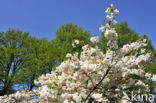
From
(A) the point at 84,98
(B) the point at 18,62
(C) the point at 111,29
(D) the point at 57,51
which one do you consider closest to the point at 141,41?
(C) the point at 111,29

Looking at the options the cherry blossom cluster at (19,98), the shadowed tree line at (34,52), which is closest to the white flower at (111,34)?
the cherry blossom cluster at (19,98)

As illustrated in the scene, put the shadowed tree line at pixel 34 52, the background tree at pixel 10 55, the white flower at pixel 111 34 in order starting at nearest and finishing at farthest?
the white flower at pixel 111 34 → the shadowed tree line at pixel 34 52 → the background tree at pixel 10 55

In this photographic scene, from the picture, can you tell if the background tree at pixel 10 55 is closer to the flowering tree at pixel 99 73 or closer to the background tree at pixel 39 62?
the background tree at pixel 39 62

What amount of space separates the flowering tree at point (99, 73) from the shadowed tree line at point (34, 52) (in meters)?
7.01

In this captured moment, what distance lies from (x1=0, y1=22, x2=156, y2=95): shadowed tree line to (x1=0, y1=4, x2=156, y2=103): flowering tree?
701 centimetres

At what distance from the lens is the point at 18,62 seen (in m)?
16.1

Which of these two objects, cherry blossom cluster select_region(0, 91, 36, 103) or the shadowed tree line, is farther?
the shadowed tree line

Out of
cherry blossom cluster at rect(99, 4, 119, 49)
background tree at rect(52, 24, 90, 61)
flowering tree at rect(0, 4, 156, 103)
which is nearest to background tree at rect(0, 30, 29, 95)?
background tree at rect(52, 24, 90, 61)

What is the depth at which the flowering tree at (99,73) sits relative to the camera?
13.0 ft

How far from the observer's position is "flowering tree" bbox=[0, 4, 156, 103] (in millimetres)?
3967

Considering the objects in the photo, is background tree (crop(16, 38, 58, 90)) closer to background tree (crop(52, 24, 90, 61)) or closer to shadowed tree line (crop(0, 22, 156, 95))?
shadowed tree line (crop(0, 22, 156, 95))

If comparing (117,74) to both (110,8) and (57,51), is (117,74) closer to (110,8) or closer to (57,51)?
(110,8)

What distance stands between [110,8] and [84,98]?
9.56ft

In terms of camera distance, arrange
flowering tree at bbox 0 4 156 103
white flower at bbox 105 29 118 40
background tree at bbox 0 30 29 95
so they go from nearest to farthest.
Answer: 1. white flower at bbox 105 29 118 40
2. flowering tree at bbox 0 4 156 103
3. background tree at bbox 0 30 29 95
